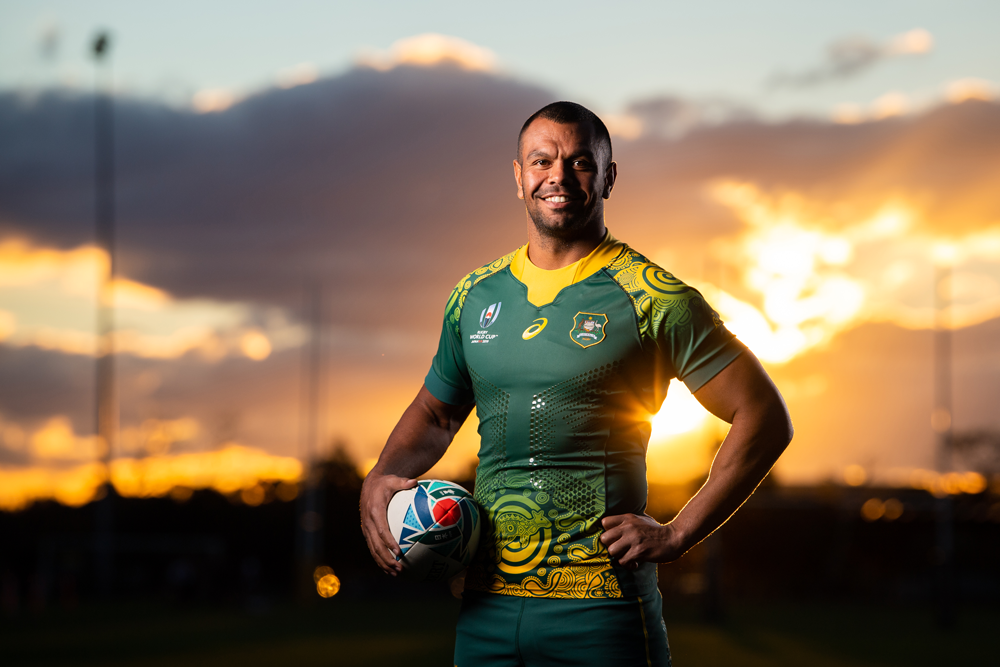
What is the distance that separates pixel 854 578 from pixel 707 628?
42.7 feet

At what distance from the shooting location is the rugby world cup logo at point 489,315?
2818 millimetres

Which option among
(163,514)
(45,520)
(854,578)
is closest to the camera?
(854,578)

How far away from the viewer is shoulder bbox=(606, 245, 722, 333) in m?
2.58

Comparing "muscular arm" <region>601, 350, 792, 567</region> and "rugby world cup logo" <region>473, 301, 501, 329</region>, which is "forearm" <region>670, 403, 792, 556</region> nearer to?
"muscular arm" <region>601, 350, 792, 567</region>

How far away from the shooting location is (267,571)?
3347cm

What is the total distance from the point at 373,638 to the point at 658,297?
52.7 feet

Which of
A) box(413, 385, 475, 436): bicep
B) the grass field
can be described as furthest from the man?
the grass field

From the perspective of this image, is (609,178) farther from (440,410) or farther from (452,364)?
(440,410)

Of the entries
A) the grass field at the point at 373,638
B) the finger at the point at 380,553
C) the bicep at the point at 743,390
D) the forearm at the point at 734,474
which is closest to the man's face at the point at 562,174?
the bicep at the point at 743,390

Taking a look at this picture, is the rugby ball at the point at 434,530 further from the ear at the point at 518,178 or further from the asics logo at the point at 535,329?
the ear at the point at 518,178

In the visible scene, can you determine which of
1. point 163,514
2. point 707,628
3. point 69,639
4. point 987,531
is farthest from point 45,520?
point 987,531

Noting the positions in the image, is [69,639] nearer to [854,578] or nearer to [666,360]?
[666,360]

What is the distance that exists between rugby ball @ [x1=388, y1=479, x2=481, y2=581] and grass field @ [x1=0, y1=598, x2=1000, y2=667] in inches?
438

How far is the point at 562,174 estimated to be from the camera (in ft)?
8.86
